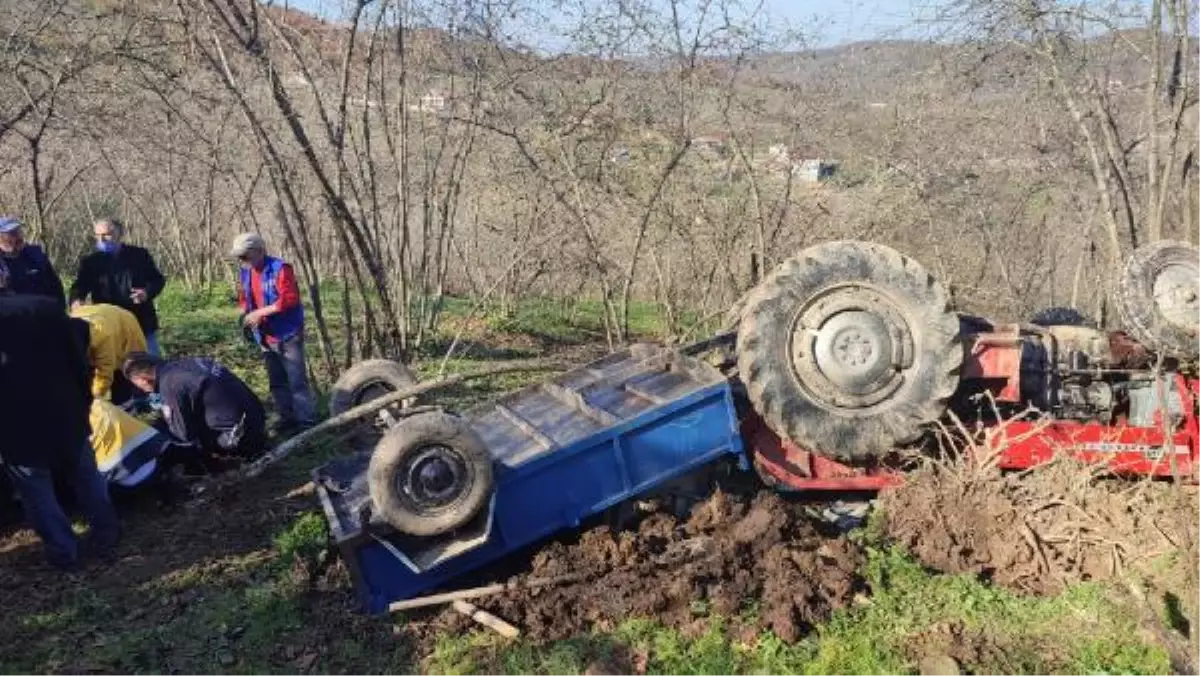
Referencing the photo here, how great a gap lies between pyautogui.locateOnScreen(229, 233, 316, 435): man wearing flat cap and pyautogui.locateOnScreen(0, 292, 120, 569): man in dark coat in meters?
1.60

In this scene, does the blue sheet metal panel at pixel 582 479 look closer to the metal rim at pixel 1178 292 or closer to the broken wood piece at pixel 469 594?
the broken wood piece at pixel 469 594

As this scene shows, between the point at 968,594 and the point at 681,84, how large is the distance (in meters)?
5.67

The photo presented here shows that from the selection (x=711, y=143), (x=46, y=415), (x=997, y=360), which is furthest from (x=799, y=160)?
(x=46, y=415)

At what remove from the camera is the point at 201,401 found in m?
5.90

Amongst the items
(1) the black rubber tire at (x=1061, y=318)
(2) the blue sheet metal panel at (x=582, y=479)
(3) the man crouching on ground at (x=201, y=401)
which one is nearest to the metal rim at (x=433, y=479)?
(2) the blue sheet metal panel at (x=582, y=479)

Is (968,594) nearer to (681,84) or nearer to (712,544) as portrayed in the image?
(712,544)

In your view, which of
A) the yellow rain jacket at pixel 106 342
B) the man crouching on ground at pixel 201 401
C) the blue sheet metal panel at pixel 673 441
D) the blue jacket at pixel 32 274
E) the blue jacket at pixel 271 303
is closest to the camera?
the blue sheet metal panel at pixel 673 441

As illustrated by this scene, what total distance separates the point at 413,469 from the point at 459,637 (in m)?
0.80

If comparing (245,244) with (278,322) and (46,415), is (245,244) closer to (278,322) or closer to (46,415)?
(278,322)

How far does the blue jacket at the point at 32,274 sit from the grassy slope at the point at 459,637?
254 centimetres

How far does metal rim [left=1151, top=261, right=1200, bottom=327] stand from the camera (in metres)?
5.27

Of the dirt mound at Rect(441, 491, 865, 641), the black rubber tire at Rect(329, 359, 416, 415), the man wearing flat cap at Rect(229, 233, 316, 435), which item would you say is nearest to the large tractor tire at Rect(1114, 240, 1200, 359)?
the dirt mound at Rect(441, 491, 865, 641)

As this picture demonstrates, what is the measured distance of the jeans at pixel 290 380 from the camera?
22.6ft

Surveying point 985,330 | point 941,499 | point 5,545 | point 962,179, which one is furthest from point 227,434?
point 962,179
